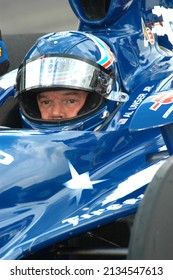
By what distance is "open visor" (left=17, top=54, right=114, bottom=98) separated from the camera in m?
3.70

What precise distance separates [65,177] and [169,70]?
1.22m

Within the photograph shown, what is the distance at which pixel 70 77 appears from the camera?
3699 mm

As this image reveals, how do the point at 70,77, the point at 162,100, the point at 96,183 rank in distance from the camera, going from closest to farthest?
1. the point at 162,100
2. the point at 96,183
3. the point at 70,77

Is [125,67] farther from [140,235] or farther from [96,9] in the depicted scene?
[140,235]

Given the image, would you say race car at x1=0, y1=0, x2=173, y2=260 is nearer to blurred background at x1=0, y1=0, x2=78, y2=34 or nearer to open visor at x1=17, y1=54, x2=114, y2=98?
open visor at x1=17, y1=54, x2=114, y2=98

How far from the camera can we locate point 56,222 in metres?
2.96

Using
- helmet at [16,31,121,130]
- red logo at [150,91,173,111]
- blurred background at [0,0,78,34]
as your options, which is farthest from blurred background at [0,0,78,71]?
red logo at [150,91,173,111]

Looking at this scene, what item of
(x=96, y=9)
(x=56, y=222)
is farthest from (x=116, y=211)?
(x=96, y=9)

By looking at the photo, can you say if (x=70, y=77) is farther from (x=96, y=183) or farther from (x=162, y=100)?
(x=162, y=100)

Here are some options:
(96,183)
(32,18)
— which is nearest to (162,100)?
(96,183)

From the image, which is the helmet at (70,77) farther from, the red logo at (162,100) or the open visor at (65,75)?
the red logo at (162,100)

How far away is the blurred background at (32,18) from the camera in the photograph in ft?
24.1

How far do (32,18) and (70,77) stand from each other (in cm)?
402

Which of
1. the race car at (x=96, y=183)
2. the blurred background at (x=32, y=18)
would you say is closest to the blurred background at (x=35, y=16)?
the blurred background at (x=32, y=18)
